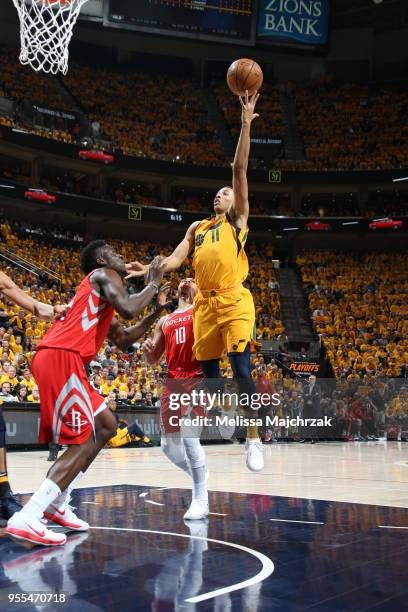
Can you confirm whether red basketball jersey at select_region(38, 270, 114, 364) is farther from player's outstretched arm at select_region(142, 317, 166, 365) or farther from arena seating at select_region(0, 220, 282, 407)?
arena seating at select_region(0, 220, 282, 407)

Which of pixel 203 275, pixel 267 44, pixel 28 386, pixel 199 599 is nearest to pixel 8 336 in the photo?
pixel 28 386

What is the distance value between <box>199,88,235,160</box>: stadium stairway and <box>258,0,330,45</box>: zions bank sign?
5.61m

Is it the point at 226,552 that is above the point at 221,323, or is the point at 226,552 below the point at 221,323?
below

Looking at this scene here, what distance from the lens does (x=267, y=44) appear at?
28.5 metres

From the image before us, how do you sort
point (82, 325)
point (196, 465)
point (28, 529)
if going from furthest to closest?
point (196, 465) → point (82, 325) → point (28, 529)

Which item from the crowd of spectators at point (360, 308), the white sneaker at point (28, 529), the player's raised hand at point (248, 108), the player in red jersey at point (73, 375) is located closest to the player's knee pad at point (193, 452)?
the player in red jersey at point (73, 375)

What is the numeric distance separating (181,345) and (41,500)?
240 cm

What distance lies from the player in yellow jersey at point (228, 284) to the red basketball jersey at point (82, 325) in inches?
38.4

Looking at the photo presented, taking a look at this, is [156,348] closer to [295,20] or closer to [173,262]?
[173,262]

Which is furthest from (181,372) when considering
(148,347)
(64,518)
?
(64,518)

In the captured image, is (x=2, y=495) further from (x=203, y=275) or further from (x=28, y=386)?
(x=28, y=386)

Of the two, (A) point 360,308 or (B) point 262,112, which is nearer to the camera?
(A) point 360,308

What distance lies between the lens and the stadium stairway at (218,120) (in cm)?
3212

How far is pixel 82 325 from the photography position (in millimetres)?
4984
